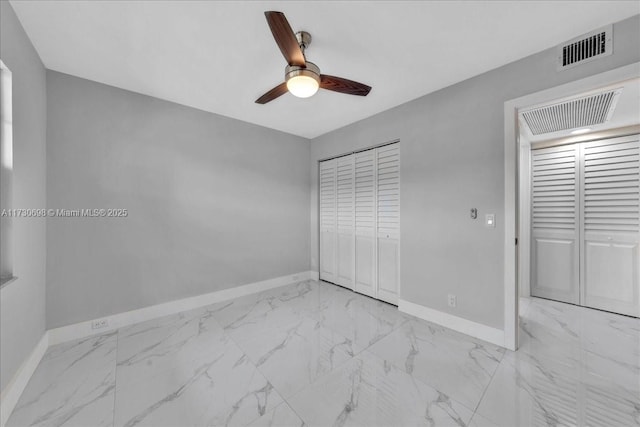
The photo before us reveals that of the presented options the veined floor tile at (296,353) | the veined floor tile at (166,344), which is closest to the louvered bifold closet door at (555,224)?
the veined floor tile at (296,353)

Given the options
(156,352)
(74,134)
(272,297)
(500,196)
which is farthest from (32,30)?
(500,196)

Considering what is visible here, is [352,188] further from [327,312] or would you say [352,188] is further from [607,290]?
[607,290]

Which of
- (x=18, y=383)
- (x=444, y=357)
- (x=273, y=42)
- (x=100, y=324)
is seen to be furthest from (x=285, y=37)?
(x=100, y=324)

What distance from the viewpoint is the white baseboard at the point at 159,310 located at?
7.06ft

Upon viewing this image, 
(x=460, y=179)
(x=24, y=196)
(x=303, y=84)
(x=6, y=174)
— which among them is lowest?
(x=24, y=196)

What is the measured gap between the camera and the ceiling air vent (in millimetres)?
1598

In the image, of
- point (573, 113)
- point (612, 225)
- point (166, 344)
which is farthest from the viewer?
point (612, 225)

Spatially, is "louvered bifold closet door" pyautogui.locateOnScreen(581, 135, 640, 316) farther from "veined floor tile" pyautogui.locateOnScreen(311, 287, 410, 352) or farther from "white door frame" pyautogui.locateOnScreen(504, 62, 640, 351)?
"veined floor tile" pyautogui.locateOnScreen(311, 287, 410, 352)

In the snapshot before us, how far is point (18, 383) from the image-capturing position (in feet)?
4.94

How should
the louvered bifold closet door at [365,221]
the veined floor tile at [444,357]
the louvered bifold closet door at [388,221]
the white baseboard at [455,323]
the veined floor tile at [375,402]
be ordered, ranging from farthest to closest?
the louvered bifold closet door at [365,221] < the louvered bifold closet door at [388,221] < the white baseboard at [455,323] < the veined floor tile at [444,357] < the veined floor tile at [375,402]

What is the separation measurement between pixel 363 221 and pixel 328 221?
699mm

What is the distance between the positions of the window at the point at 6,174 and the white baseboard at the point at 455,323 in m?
3.22

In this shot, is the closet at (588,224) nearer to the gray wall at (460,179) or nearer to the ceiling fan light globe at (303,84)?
the gray wall at (460,179)

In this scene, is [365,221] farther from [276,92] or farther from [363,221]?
[276,92]
